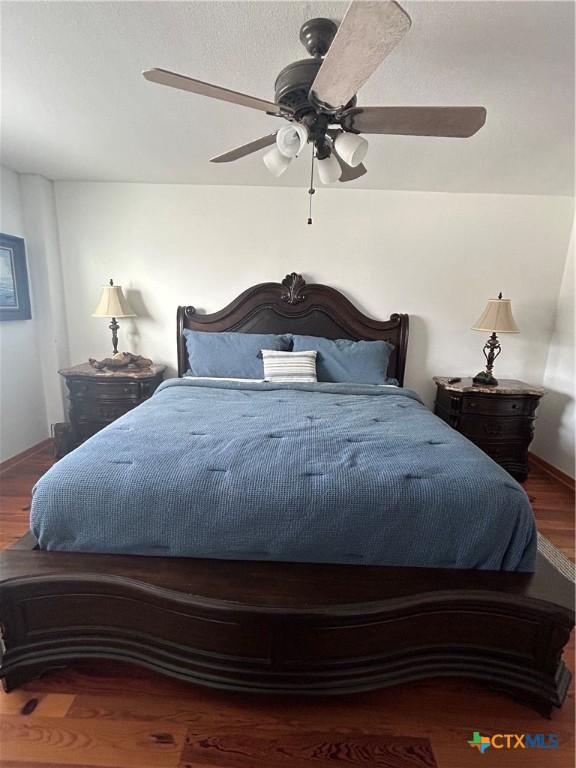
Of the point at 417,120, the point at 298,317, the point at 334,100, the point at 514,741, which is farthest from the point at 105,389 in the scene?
the point at 514,741

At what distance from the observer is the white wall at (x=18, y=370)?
288 cm

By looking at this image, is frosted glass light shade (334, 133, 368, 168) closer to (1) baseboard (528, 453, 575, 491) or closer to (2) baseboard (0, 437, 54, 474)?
(1) baseboard (528, 453, 575, 491)

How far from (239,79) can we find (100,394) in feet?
7.58

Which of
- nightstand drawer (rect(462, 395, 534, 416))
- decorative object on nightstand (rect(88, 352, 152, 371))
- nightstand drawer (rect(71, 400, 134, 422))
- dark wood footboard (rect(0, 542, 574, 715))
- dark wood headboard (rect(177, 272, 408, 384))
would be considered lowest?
dark wood footboard (rect(0, 542, 574, 715))

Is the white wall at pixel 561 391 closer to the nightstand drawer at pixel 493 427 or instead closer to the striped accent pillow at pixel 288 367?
the nightstand drawer at pixel 493 427

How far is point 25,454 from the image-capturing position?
3.10 meters

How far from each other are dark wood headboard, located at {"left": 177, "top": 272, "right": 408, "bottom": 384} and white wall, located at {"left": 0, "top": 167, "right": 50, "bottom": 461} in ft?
4.18

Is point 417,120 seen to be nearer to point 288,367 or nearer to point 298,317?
point 288,367

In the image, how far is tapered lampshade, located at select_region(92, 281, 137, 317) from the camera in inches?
117

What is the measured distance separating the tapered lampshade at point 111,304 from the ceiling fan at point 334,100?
1.98 m

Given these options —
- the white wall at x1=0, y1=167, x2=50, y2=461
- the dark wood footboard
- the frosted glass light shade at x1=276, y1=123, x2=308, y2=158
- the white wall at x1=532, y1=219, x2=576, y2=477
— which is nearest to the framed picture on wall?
the white wall at x1=0, y1=167, x2=50, y2=461

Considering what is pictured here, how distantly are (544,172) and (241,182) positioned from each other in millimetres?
2224

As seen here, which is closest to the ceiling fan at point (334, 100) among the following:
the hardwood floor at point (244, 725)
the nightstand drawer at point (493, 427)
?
the hardwood floor at point (244, 725)

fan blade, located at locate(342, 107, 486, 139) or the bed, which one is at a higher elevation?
fan blade, located at locate(342, 107, 486, 139)
